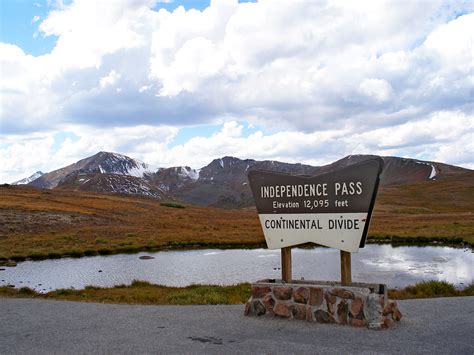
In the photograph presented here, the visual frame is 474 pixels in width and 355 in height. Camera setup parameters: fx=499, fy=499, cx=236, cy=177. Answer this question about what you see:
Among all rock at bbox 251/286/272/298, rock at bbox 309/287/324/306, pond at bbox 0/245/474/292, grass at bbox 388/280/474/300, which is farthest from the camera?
pond at bbox 0/245/474/292

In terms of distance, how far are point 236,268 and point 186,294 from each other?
13609 mm

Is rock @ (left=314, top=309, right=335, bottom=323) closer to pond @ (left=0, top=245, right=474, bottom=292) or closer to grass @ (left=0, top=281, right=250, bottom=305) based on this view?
grass @ (left=0, top=281, right=250, bottom=305)

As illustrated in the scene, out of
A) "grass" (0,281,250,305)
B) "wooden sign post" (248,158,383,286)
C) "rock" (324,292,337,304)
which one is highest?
"wooden sign post" (248,158,383,286)

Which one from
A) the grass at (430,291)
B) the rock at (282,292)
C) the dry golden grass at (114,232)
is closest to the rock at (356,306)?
the rock at (282,292)

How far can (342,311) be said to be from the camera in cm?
1097

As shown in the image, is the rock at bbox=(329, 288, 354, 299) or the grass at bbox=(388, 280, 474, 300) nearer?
the rock at bbox=(329, 288, 354, 299)

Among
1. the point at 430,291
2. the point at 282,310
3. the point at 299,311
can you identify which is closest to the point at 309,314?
the point at 299,311

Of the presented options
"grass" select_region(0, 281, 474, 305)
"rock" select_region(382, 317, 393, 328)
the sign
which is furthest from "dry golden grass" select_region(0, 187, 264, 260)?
"rock" select_region(382, 317, 393, 328)

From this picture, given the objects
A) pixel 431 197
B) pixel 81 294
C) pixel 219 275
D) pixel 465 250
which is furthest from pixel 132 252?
pixel 431 197

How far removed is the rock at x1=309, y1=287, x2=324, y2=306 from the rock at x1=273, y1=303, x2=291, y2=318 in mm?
647

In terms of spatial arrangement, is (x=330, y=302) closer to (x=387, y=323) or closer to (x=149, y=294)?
(x=387, y=323)

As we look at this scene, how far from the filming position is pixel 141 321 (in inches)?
463

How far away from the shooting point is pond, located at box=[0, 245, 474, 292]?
26.4 meters

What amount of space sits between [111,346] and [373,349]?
4.80m
